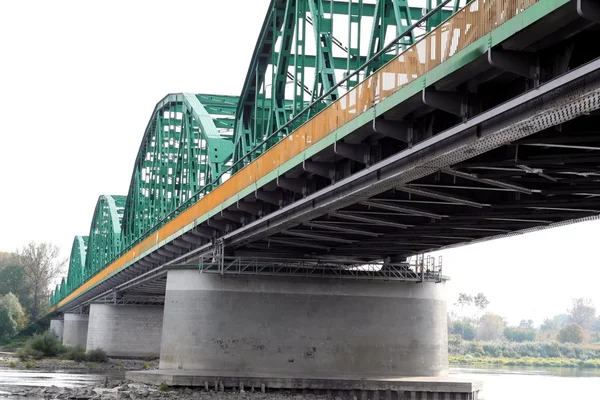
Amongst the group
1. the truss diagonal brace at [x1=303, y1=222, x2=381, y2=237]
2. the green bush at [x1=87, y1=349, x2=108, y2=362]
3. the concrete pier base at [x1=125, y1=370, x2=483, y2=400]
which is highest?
the truss diagonal brace at [x1=303, y1=222, x2=381, y2=237]

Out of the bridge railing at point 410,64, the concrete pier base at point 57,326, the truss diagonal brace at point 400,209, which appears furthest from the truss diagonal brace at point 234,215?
the concrete pier base at point 57,326

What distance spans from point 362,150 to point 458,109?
582cm

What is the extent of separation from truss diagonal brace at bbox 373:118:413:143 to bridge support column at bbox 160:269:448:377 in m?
20.7

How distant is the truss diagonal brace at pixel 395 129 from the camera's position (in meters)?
20.8

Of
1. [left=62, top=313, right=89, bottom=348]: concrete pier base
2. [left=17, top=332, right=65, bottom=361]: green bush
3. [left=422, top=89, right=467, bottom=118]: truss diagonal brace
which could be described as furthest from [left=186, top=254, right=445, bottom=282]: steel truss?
[left=62, top=313, right=89, bottom=348]: concrete pier base

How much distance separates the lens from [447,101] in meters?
18.3

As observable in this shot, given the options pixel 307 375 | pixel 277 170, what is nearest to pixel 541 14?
pixel 277 170

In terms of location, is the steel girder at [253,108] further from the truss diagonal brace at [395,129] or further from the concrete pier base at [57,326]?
the concrete pier base at [57,326]

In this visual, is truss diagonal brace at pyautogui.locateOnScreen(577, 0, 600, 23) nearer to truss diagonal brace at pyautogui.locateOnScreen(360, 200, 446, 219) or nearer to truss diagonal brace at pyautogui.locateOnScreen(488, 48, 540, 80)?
truss diagonal brace at pyautogui.locateOnScreen(488, 48, 540, 80)

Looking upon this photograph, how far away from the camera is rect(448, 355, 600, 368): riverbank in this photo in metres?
129

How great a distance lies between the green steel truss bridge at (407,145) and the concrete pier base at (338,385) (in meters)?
5.01

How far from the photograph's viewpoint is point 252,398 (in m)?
35.6

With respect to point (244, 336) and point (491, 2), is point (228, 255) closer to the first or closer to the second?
point (244, 336)

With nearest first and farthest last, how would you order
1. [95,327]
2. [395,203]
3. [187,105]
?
[395,203] → [187,105] → [95,327]
